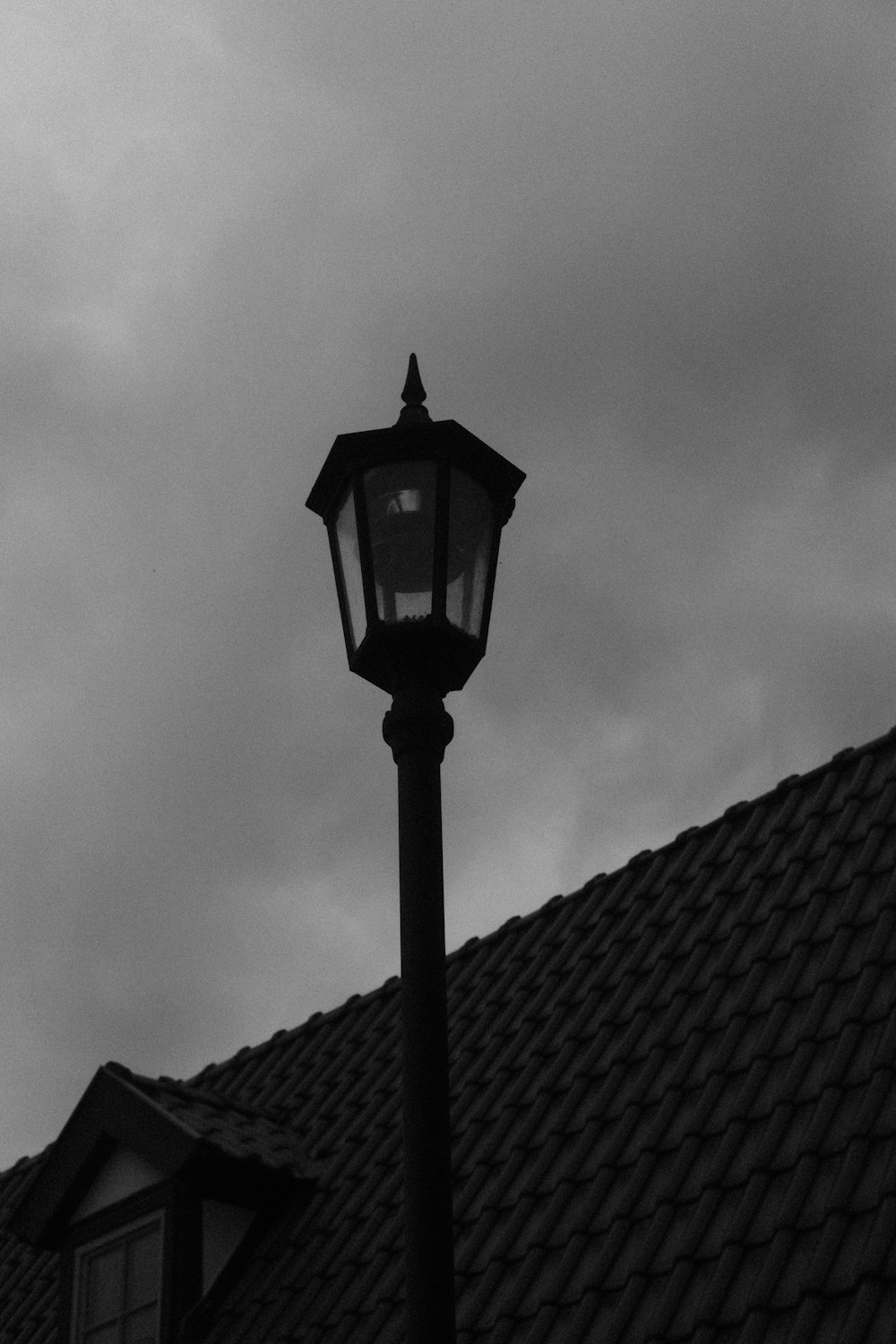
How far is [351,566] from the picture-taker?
5.12m

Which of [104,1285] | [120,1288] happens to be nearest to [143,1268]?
[120,1288]

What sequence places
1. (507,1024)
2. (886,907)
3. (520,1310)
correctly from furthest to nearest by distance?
(507,1024)
(886,907)
(520,1310)

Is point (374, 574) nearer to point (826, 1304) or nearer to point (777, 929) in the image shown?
point (826, 1304)

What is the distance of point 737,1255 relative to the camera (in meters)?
7.05

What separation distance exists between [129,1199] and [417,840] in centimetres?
718

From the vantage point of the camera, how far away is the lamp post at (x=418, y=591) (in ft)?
16.2

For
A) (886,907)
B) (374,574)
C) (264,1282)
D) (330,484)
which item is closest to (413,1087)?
(374,574)

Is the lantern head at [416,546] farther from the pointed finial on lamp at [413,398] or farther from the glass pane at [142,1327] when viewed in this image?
the glass pane at [142,1327]

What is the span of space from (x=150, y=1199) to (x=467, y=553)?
725 cm

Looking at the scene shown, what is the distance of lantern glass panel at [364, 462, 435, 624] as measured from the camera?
501cm

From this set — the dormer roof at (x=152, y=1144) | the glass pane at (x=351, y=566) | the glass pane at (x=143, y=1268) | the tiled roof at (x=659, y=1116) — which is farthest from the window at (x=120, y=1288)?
the glass pane at (x=351, y=566)

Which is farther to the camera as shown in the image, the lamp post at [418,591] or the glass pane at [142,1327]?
the glass pane at [142,1327]

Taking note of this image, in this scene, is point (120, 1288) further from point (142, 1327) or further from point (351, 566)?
point (351, 566)

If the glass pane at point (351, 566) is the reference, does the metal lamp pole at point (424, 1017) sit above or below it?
below
